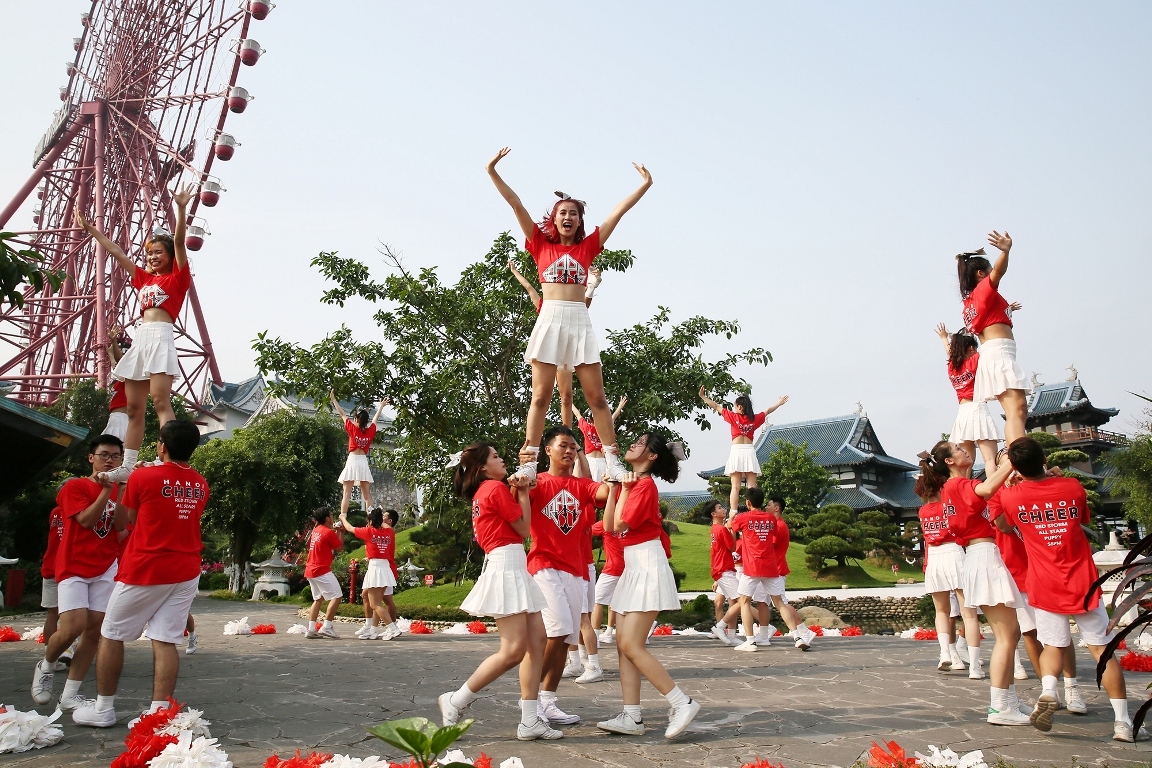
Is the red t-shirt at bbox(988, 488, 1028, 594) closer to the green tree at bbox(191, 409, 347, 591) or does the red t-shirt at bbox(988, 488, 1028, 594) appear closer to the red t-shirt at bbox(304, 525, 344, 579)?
the red t-shirt at bbox(304, 525, 344, 579)

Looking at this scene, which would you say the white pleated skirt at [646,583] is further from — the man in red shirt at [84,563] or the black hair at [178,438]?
the man in red shirt at [84,563]

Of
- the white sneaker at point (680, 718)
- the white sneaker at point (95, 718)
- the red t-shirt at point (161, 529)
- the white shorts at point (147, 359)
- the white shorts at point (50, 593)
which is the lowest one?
the white sneaker at point (95, 718)

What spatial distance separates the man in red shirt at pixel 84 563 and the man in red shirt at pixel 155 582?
2.73 feet

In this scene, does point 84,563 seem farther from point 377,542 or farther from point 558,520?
point 377,542

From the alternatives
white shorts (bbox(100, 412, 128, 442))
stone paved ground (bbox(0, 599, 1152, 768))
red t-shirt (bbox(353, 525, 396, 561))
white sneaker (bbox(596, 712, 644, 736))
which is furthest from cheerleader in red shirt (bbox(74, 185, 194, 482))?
red t-shirt (bbox(353, 525, 396, 561))

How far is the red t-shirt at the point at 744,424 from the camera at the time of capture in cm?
1260

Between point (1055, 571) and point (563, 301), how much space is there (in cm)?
387

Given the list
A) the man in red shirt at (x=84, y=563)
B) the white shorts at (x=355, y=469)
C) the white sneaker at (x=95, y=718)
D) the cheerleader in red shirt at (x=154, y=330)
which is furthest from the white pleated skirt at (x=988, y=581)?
the white shorts at (x=355, y=469)

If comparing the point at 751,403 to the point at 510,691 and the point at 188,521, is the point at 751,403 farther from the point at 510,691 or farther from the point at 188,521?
the point at 188,521

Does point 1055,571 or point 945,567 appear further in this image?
point 945,567

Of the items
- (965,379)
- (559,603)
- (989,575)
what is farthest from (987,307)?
(559,603)

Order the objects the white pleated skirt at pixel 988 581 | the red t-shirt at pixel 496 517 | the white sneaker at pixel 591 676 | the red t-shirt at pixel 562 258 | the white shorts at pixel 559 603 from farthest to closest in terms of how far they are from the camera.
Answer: the white sneaker at pixel 591 676
the red t-shirt at pixel 562 258
the white pleated skirt at pixel 988 581
the white shorts at pixel 559 603
the red t-shirt at pixel 496 517

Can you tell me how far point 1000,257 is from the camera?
6.62 meters

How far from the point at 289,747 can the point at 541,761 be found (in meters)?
1.57
